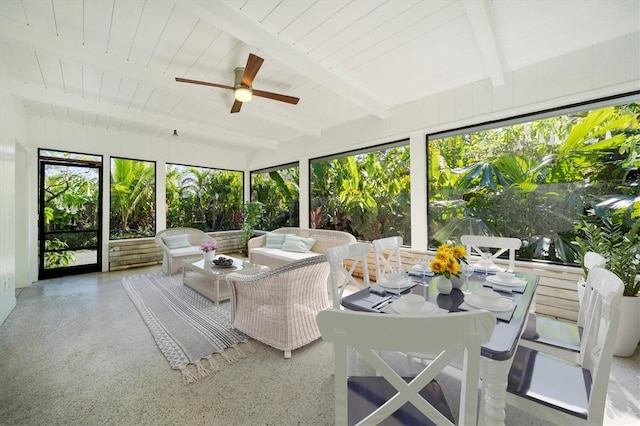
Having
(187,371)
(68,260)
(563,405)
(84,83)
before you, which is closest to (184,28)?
(84,83)

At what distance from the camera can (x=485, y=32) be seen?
219 centimetres

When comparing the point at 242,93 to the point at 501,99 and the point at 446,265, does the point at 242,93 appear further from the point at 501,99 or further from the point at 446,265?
the point at 501,99

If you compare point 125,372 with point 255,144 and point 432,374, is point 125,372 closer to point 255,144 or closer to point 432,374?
point 432,374

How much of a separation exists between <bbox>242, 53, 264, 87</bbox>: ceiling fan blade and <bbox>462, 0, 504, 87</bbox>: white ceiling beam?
5.78 feet

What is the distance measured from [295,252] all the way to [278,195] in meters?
2.43

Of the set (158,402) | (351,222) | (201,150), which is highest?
(201,150)

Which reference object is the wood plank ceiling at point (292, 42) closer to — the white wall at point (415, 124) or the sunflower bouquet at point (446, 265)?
the white wall at point (415, 124)

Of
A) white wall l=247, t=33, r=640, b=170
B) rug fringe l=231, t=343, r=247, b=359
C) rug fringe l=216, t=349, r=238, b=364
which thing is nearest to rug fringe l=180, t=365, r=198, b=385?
rug fringe l=216, t=349, r=238, b=364

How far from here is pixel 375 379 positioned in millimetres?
1269

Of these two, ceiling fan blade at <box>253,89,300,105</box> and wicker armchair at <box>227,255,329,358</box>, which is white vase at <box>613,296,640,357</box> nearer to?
wicker armchair at <box>227,255,329,358</box>

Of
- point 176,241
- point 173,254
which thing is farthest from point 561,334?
point 176,241

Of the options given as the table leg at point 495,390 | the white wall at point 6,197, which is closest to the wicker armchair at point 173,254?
the white wall at point 6,197

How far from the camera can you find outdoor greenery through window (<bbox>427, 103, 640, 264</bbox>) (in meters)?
2.61

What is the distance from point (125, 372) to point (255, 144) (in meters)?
5.03
